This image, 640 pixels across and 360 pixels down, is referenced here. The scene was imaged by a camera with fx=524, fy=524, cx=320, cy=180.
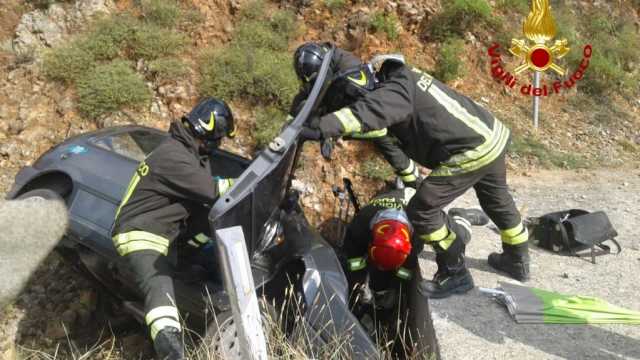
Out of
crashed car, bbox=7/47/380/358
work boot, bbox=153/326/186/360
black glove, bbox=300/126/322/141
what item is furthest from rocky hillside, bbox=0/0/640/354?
black glove, bbox=300/126/322/141

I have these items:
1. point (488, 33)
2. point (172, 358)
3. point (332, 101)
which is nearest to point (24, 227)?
point (172, 358)

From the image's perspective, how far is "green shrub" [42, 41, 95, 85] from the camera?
684cm

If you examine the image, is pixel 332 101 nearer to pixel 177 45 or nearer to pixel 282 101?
pixel 282 101

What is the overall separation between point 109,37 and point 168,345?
18.1 ft

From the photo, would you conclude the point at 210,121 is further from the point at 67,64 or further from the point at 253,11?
the point at 253,11

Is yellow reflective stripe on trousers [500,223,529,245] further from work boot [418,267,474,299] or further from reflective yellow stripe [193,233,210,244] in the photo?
reflective yellow stripe [193,233,210,244]

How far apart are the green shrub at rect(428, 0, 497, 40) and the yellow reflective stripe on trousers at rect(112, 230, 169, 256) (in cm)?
600

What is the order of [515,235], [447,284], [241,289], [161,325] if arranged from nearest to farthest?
[241,289] → [161,325] → [447,284] → [515,235]

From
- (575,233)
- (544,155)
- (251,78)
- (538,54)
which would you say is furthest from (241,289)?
(538,54)

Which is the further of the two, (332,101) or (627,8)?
(627,8)

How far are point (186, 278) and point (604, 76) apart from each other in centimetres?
743

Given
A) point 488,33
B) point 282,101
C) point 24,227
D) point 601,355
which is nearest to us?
point 601,355

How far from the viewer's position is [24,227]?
4465 millimetres

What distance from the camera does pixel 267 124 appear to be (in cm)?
646
